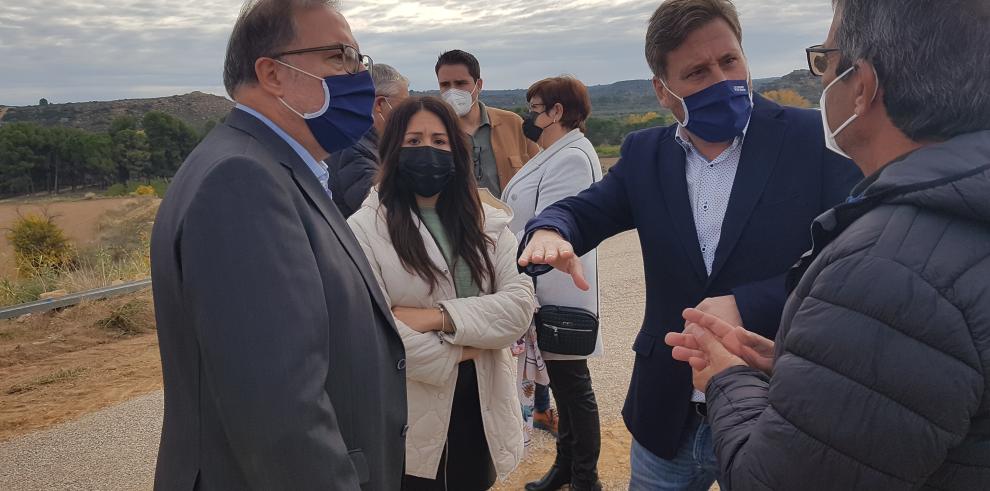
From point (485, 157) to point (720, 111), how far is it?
2940mm

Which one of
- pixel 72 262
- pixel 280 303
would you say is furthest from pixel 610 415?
pixel 72 262

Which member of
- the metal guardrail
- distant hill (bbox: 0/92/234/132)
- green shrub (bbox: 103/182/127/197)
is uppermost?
distant hill (bbox: 0/92/234/132)

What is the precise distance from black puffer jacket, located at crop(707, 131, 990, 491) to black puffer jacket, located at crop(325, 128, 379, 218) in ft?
10.5

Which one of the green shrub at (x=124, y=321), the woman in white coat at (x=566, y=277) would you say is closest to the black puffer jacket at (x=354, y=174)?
the woman in white coat at (x=566, y=277)

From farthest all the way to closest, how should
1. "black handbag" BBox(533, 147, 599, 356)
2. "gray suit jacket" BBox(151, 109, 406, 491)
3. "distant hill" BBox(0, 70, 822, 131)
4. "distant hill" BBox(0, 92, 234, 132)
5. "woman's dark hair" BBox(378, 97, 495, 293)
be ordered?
"distant hill" BBox(0, 92, 234, 132) < "distant hill" BBox(0, 70, 822, 131) < "black handbag" BBox(533, 147, 599, 356) < "woman's dark hair" BBox(378, 97, 495, 293) < "gray suit jacket" BBox(151, 109, 406, 491)

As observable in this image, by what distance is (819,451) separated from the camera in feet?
3.86

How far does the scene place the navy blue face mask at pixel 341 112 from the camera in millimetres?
1975

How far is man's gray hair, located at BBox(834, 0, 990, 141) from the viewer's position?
119 centimetres

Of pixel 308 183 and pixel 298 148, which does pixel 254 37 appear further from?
pixel 308 183

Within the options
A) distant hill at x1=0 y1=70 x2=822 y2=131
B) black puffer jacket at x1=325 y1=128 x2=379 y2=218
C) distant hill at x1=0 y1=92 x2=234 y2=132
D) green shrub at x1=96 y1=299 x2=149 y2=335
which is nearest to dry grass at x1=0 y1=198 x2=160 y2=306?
→ green shrub at x1=96 y1=299 x2=149 y2=335

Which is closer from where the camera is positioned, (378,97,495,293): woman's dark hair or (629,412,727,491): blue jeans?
(629,412,727,491): blue jeans

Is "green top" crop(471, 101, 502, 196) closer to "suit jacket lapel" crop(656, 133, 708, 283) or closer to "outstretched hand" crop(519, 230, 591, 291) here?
Result: "suit jacket lapel" crop(656, 133, 708, 283)

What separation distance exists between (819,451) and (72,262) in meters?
15.8

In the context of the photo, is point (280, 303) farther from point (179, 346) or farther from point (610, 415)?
point (610, 415)
